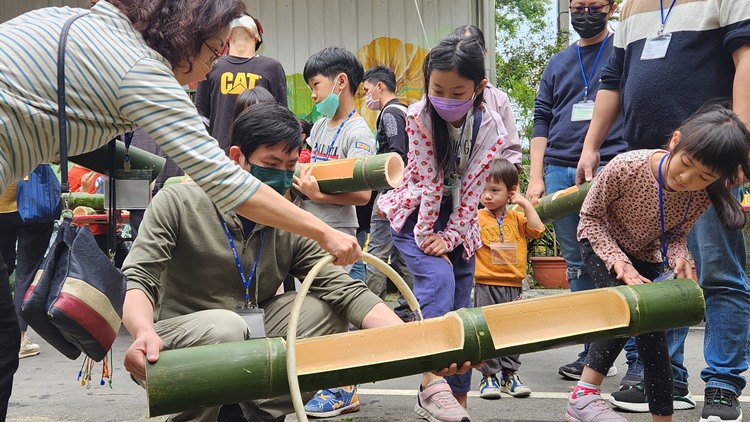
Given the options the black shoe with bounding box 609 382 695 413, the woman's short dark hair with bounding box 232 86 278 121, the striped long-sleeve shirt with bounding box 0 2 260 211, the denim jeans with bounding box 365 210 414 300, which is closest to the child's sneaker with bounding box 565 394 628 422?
the black shoe with bounding box 609 382 695 413

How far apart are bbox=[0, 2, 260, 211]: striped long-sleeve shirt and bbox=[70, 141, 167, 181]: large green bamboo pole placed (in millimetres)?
852

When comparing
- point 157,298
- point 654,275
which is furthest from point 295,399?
point 654,275

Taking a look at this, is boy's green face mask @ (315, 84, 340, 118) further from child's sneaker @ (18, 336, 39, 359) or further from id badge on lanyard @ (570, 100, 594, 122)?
child's sneaker @ (18, 336, 39, 359)

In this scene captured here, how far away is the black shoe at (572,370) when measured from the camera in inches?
189

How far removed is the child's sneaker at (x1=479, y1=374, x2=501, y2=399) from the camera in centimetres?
437

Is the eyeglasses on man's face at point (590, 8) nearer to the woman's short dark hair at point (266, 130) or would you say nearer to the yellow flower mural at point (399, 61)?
the woman's short dark hair at point (266, 130)

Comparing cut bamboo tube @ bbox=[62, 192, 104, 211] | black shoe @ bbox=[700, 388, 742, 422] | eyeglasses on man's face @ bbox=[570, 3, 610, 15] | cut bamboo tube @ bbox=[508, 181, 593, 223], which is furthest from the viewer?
cut bamboo tube @ bbox=[62, 192, 104, 211]

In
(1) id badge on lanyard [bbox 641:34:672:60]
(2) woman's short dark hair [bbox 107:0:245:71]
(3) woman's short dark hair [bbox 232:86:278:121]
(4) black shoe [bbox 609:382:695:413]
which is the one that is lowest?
(4) black shoe [bbox 609:382:695:413]

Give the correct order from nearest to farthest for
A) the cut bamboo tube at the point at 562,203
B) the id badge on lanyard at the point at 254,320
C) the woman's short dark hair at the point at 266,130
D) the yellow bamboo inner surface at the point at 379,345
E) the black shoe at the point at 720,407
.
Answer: the yellow bamboo inner surface at the point at 379,345, the id badge on lanyard at the point at 254,320, the woman's short dark hair at the point at 266,130, the black shoe at the point at 720,407, the cut bamboo tube at the point at 562,203

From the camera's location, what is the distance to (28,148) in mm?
2361

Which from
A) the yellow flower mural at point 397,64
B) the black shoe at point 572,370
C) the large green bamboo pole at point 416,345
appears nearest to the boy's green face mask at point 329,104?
the black shoe at point 572,370

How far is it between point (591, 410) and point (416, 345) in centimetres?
111

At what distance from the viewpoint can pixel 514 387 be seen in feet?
14.5

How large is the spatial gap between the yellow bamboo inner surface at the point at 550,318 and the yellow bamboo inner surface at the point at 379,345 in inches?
6.3
